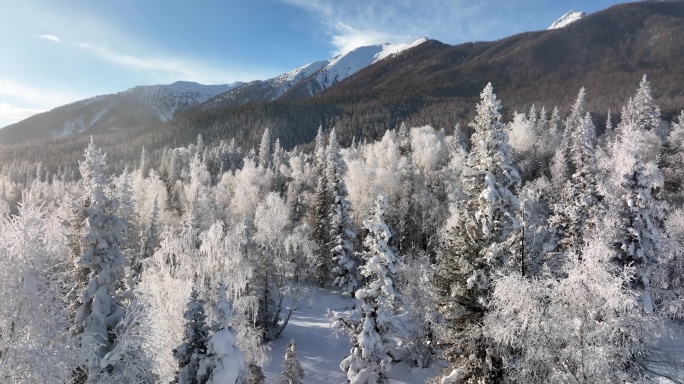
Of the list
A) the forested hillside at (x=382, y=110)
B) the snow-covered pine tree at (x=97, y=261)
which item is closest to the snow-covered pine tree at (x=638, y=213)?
the snow-covered pine tree at (x=97, y=261)

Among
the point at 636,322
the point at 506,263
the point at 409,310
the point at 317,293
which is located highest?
the point at 506,263

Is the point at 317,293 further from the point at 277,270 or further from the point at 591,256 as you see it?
the point at 591,256

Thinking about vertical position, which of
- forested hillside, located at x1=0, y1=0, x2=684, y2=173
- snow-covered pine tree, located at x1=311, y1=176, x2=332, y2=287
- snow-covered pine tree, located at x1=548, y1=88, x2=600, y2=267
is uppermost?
forested hillside, located at x1=0, y1=0, x2=684, y2=173

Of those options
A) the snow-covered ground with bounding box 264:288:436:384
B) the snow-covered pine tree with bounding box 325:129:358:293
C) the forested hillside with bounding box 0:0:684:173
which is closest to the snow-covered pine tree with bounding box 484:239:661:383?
the snow-covered ground with bounding box 264:288:436:384

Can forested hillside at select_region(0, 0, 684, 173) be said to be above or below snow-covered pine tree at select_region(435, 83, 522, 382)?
above

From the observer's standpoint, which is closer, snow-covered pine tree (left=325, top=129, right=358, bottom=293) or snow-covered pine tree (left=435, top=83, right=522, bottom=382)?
snow-covered pine tree (left=435, top=83, right=522, bottom=382)

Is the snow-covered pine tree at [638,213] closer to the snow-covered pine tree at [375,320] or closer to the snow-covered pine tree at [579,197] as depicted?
the snow-covered pine tree at [579,197]

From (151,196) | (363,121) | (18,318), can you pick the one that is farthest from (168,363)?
(363,121)

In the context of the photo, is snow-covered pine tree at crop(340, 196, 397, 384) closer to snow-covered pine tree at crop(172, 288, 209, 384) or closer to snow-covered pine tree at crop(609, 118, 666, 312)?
snow-covered pine tree at crop(172, 288, 209, 384)
